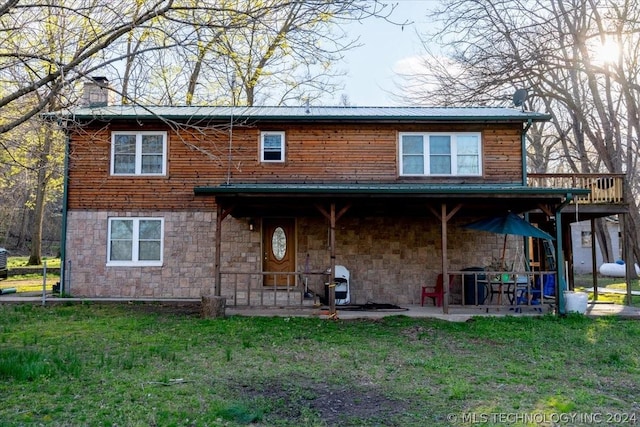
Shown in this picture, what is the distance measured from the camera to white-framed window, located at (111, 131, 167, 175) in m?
13.4

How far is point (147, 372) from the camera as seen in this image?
6391 millimetres

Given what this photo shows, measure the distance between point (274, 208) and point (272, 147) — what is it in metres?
1.71

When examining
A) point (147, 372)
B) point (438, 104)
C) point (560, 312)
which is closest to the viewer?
point (147, 372)

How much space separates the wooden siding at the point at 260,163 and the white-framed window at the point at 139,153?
0.16 meters

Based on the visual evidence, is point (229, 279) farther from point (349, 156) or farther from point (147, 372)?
point (147, 372)

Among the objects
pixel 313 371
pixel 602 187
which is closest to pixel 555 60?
pixel 602 187

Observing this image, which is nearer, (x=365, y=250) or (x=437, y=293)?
(x=437, y=293)

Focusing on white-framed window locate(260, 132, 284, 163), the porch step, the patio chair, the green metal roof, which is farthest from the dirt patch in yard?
white-framed window locate(260, 132, 284, 163)

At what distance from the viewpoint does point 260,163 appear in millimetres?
13383

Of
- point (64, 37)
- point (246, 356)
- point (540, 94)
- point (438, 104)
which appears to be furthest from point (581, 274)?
point (64, 37)

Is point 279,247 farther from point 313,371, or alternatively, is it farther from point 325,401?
point 325,401

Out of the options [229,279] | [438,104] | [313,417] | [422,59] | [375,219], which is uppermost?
[422,59]

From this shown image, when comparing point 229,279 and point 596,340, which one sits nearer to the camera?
point 596,340

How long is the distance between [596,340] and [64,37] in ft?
31.7
